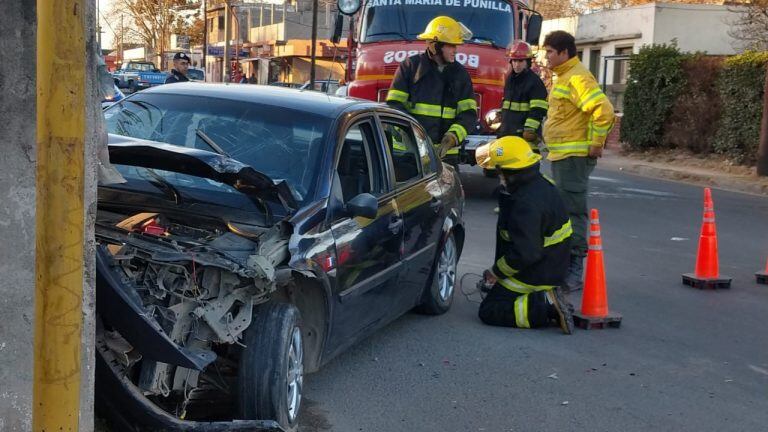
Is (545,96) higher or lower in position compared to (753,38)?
lower

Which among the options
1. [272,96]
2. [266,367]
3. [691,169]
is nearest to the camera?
[266,367]

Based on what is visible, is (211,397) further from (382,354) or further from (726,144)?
(726,144)

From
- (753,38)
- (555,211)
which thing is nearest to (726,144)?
(753,38)

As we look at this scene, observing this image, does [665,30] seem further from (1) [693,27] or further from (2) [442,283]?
(2) [442,283]

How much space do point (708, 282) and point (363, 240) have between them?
4.13 m

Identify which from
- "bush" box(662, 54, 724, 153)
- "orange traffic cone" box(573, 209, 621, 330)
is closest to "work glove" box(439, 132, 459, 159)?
"orange traffic cone" box(573, 209, 621, 330)

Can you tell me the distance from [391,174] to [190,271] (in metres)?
2.30

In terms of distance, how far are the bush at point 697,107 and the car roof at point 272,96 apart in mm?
16488

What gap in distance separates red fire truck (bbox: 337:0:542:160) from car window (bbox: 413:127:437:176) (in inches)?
208

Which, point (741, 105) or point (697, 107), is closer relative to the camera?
point (741, 105)

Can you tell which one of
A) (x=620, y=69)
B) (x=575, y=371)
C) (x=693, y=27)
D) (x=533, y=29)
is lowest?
(x=575, y=371)

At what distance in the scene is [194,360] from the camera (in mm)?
3473

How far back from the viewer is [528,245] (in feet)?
20.6

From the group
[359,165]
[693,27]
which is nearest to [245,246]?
[359,165]
